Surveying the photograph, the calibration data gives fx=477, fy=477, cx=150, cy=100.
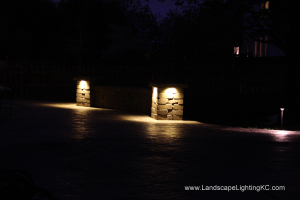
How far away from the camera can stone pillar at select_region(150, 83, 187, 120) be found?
14.8 metres

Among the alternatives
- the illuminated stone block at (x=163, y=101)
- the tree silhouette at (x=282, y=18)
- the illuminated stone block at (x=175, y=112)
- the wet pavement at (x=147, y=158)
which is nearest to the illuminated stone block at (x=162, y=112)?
the illuminated stone block at (x=175, y=112)

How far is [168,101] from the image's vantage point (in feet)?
48.8

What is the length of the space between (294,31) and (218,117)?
402 centimetres

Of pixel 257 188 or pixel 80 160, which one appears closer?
pixel 257 188

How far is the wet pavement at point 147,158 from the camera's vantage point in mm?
6273

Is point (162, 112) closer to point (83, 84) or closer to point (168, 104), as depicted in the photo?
point (168, 104)

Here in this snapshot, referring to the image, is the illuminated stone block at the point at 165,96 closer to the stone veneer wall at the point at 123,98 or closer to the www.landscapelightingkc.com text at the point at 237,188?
the stone veneer wall at the point at 123,98

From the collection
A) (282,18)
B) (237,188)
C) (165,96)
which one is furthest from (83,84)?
(237,188)

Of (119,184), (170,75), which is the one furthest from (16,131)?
(170,75)

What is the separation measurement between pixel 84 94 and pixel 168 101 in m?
5.70

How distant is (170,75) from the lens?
2323 centimetres

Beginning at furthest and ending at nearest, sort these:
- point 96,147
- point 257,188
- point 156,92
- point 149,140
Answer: point 156,92 < point 149,140 < point 96,147 < point 257,188

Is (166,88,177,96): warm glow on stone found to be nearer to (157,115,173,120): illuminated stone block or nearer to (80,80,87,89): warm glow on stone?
(157,115,173,120): illuminated stone block

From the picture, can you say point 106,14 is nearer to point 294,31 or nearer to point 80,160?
point 294,31
